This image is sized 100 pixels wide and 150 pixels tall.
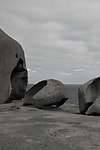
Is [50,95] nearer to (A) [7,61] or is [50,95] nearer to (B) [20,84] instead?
(A) [7,61]

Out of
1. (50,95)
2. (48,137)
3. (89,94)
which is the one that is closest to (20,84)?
(50,95)

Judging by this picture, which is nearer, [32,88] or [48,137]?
[48,137]

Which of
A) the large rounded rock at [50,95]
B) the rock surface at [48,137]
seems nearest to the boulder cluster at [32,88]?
the large rounded rock at [50,95]

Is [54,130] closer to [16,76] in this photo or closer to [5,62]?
[5,62]

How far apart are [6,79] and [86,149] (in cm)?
795

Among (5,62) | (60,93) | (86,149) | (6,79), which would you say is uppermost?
(5,62)

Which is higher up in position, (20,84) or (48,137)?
(20,84)

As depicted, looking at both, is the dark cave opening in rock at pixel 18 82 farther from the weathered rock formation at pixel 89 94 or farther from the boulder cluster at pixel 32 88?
the weathered rock formation at pixel 89 94

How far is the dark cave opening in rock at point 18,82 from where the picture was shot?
13188mm

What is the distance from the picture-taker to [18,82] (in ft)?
44.7

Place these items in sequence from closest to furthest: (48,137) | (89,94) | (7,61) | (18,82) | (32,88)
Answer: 1. (48,137)
2. (89,94)
3. (7,61)
4. (32,88)
5. (18,82)

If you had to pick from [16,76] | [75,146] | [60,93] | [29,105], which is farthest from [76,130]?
[16,76]

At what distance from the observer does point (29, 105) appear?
998 centimetres

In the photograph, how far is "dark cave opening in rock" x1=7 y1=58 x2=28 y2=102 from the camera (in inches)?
519
